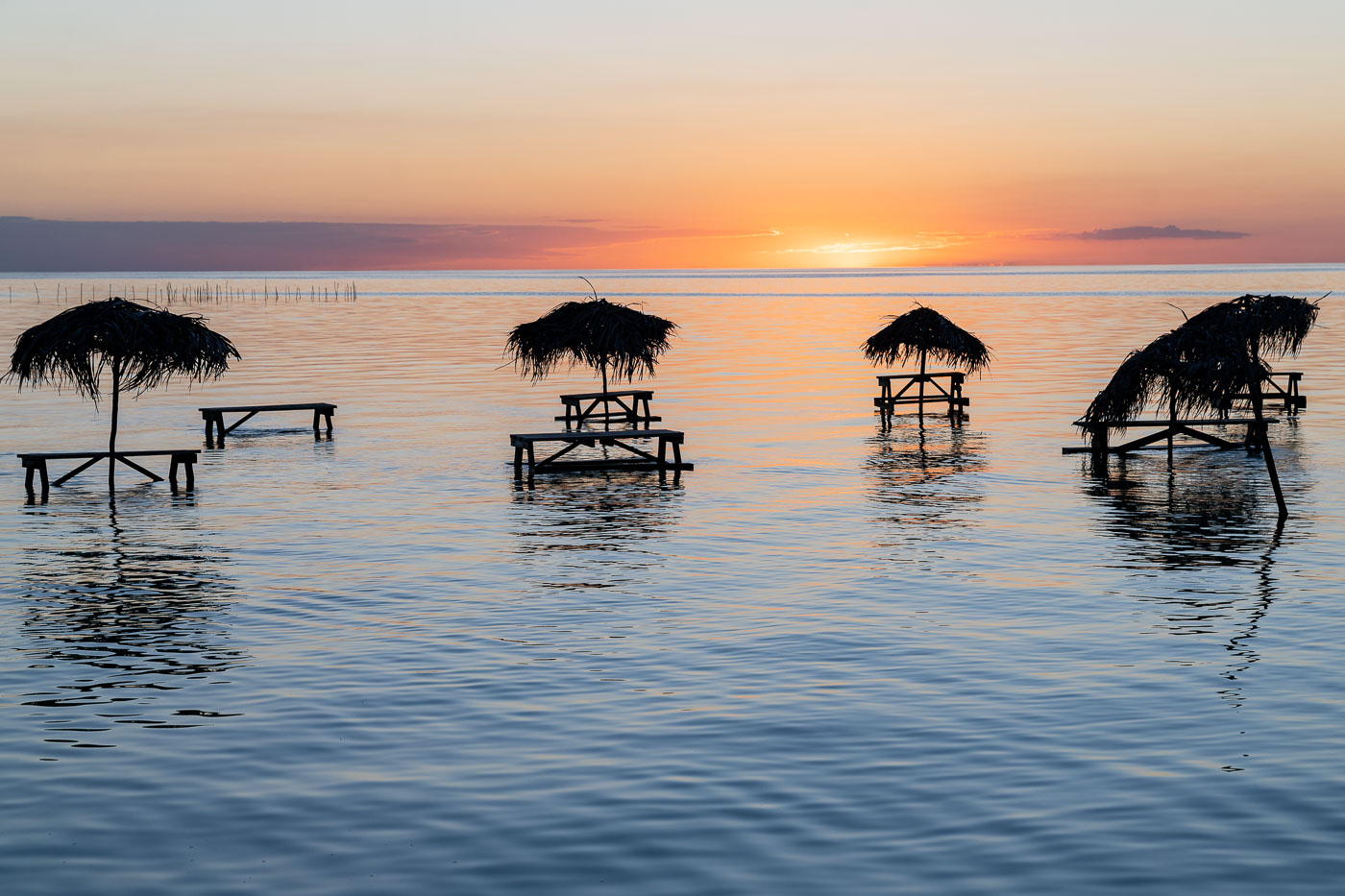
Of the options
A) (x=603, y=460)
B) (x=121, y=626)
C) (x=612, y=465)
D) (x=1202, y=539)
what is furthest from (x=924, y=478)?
(x=121, y=626)

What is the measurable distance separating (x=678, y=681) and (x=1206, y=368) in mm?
13465

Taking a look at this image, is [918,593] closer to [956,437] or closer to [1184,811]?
[1184,811]

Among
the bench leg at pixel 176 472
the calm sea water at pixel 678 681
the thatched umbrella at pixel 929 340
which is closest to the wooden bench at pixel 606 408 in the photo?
the calm sea water at pixel 678 681

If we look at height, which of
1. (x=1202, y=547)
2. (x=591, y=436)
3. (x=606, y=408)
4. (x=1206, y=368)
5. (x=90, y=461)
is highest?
(x=1206, y=368)

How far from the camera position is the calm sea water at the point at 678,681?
8.00 meters

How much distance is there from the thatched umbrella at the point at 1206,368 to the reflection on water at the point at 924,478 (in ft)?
9.94

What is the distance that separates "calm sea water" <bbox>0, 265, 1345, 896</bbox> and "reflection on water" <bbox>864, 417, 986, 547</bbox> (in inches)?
5.5

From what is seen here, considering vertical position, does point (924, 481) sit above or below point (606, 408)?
below

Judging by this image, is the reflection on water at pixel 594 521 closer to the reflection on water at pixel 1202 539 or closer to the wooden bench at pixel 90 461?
the wooden bench at pixel 90 461

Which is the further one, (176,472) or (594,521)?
(176,472)

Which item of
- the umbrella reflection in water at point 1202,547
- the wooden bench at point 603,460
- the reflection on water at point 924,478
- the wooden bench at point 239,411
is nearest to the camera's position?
the umbrella reflection in water at point 1202,547

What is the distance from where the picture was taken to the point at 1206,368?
21.7 metres

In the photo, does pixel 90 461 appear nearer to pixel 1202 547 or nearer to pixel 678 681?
pixel 678 681

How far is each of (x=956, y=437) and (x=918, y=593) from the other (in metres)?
17.5
